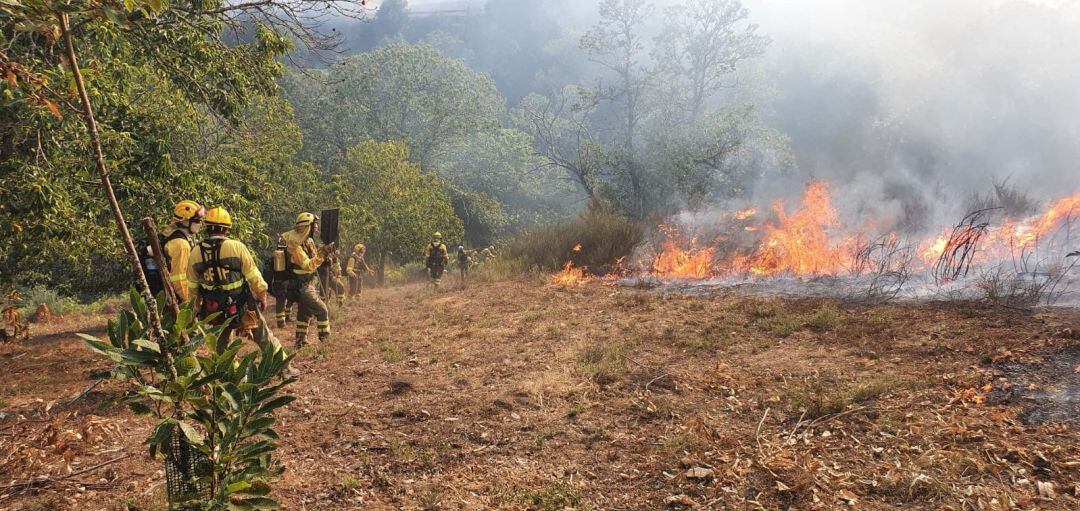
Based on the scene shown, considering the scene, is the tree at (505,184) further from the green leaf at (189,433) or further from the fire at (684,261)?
the green leaf at (189,433)

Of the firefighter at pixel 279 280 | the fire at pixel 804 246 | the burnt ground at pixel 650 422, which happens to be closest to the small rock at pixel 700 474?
the burnt ground at pixel 650 422

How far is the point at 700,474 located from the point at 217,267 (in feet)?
15.9

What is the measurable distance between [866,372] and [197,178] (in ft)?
25.5

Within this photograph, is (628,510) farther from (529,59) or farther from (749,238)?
(529,59)

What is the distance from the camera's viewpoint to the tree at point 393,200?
2138 cm

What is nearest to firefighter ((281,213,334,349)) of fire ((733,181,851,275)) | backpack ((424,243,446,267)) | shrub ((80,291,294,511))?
shrub ((80,291,294,511))

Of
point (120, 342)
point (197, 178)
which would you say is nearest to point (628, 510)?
point (120, 342)

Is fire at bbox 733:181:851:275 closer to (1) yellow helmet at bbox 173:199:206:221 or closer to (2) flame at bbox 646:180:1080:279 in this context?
(2) flame at bbox 646:180:1080:279

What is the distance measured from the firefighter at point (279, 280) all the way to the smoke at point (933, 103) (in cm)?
1615

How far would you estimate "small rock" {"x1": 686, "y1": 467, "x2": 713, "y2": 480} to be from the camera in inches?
162

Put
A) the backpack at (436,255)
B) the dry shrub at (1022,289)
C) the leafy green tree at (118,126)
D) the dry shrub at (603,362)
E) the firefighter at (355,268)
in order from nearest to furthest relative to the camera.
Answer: the leafy green tree at (118,126) < the dry shrub at (603,362) < the dry shrub at (1022,289) < the firefighter at (355,268) < the backpack at (436,255)

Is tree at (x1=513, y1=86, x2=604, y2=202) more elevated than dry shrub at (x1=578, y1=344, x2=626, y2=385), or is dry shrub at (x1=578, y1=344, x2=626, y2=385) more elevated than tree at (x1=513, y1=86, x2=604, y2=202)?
tree at (x1=513, y1=86, x2=604, y2=202)

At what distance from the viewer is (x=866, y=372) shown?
5941 millimetres

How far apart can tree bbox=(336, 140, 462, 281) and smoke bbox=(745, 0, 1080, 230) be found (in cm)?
1490
